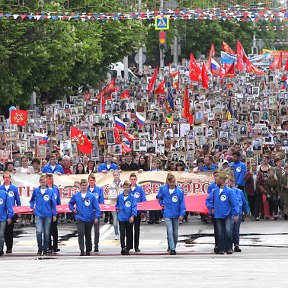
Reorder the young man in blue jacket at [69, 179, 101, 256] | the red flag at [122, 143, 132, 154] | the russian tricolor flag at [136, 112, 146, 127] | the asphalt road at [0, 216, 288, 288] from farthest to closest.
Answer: the russian tricolor flag at [136, 112, 146, 127] < the red flag at [122, 143, 132, 154] < the young man in blue jacket at [69, 179, 101, 256] < the asphalt road at [0, 216, 288, 288]

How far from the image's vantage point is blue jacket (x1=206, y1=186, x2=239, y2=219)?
2334 cm

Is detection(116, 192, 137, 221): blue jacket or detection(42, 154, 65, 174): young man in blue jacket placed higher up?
detection(42, 154, 65, 174): young man in blue jacket

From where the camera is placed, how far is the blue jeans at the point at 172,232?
77.2 ft

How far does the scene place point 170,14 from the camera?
43.8 meters

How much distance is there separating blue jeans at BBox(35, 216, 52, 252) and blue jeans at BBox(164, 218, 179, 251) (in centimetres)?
207

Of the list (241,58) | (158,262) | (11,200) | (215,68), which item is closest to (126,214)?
(11,200)

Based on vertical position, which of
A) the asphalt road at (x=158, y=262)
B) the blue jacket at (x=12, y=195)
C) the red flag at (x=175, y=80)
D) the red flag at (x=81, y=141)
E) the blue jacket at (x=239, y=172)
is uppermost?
the red flag at (x=175, y=80)

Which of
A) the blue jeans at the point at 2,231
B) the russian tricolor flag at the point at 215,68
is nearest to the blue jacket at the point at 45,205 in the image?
the blue jeans at the point at 2,231

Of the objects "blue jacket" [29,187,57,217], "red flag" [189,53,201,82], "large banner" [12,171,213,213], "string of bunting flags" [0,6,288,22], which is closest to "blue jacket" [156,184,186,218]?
"blue jacket" [29,187,57,217]

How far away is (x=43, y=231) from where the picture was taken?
24016mm

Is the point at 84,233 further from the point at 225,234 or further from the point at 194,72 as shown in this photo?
the point at 194,72

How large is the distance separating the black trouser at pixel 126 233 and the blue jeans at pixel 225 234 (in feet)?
5.14

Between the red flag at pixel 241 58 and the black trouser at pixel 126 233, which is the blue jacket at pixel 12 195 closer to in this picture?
the black trouser at pixel 126 233

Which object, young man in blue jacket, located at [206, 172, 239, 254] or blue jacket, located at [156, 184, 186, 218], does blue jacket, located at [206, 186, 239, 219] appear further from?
blue jacket, located at [156, 184, 186, 218]
